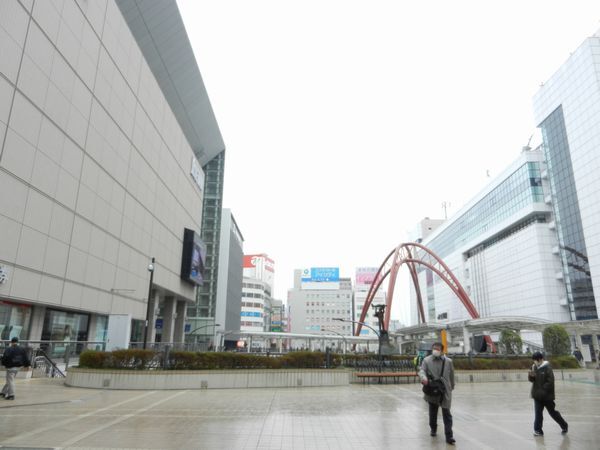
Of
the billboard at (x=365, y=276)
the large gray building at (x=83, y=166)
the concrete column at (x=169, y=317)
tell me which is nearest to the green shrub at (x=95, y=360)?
the large gray building at (x=83, y=166)

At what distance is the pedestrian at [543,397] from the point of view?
8086mm

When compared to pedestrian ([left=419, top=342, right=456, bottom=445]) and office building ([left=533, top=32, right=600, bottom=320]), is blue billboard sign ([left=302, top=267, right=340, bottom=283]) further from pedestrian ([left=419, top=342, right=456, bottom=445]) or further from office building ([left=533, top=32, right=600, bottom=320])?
pedestrian ([left=419, top=342, right=456, bottom=445])

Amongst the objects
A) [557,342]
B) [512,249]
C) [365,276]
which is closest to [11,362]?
[557,342]

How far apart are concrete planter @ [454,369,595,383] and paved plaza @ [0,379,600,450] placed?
26.8 feet

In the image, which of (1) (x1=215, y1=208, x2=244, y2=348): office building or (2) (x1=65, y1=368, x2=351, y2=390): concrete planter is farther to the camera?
(1) (x1=215, y1=208, x2=244, y2=348): office building

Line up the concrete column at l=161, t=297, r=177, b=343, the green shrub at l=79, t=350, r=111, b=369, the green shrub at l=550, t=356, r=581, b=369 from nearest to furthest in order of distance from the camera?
the green shrub at l=79, t=350, r=111, b=369 → the green shrub at l=550, t=356, r=581, b=369 → the concrete column at l=161, t=297, r=177, b=343

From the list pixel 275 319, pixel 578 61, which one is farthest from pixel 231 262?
pixel 275 319

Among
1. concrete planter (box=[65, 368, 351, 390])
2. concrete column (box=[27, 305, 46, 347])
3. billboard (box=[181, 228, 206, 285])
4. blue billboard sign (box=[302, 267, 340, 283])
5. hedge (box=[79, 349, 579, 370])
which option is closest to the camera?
concrete planter (box=[65, 368, 351, 390])

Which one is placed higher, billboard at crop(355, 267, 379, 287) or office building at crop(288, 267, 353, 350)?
billboard at crop(355, 267, 379, 287)

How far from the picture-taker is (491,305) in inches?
3145

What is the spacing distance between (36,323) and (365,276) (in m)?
151

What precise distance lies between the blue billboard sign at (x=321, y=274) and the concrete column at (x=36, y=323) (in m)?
140

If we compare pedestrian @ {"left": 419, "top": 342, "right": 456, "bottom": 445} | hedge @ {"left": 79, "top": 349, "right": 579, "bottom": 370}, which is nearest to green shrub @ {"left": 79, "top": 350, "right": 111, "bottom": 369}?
hedge @ {"left": 79, "top": 349, "right": 579, "bottom": 370}

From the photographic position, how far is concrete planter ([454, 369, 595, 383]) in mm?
22266
